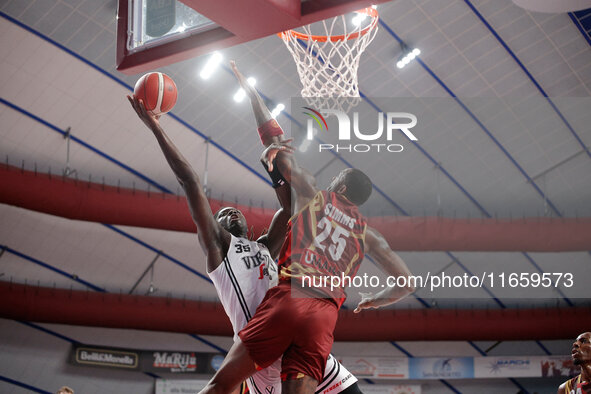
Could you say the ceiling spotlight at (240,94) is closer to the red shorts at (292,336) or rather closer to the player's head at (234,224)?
the player's head at (234,224)

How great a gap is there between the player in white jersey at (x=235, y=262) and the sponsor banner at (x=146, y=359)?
15.6 metres

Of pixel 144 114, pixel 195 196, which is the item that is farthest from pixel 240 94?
pixel 195 196

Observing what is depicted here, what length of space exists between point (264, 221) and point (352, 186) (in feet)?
35.9

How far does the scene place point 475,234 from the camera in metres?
15.9

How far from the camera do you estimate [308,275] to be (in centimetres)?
512

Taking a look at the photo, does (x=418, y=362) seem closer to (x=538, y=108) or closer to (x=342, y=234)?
(x=538, y=108)

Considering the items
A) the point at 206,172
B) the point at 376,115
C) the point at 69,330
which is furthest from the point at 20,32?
the point at 376,115

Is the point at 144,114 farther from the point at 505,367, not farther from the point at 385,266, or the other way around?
the point at 505,367

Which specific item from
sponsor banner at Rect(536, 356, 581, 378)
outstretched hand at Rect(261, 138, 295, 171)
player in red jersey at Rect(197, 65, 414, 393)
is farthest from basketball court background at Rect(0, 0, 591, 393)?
outstretched hand at Rect(261, 138, 295, 171)

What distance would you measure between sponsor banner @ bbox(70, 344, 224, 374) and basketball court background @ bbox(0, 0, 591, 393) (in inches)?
17.5

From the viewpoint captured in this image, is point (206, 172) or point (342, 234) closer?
point (342, 234)

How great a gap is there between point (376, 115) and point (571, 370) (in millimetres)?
19104

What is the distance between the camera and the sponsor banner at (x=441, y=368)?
21875 millimetres

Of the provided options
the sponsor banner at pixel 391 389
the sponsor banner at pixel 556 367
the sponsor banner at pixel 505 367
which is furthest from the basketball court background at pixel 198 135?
the sponsor banner at pixel 391 389
